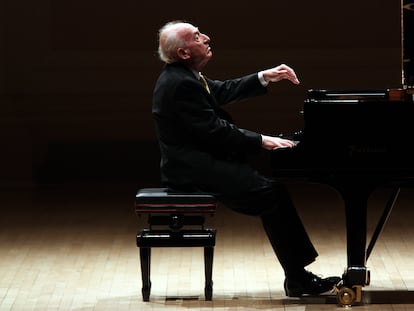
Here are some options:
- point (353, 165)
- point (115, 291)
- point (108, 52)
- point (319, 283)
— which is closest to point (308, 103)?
point (353, 165)

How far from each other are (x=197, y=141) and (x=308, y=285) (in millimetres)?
763

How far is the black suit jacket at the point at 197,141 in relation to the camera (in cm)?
490

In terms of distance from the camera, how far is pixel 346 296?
486 centimetres

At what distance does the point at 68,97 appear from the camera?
873 cm

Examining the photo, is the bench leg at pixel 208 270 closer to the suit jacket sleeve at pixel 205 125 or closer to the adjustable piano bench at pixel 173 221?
the adjustable piano bench at pixel 173 221

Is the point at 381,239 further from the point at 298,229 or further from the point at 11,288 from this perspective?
the point at 11,288

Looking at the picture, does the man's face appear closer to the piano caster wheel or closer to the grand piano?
the grand piano

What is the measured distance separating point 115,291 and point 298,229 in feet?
2.83

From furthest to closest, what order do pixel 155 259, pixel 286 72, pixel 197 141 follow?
pixel 155 259 < pixel 286 72 < pixel 197 141

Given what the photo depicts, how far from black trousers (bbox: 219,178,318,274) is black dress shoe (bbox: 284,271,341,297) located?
0.19 feet

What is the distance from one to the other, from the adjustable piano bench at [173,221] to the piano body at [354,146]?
1.28 ft

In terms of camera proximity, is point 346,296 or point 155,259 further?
point 155,259

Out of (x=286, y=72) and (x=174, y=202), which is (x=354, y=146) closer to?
(x=286, y=72)

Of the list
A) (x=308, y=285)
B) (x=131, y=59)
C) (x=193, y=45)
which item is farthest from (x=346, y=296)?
(x=131, y=59)
